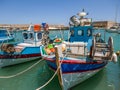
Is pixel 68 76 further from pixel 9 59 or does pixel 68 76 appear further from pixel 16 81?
pixel 9 59

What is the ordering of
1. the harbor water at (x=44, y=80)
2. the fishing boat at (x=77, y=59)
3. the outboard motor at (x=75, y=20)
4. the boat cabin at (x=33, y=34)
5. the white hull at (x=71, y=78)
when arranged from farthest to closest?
the boat cabin at (x=33, y=34) < the outboard motor at (x=75, y=20) < the harbor water at (x=44, y=80) < the white hull at (x=71, y=78) < the fishing boat at (x=77, y=59)

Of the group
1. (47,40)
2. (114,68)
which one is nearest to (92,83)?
(114,68)

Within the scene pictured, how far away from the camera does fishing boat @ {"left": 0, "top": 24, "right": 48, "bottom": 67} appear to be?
12.9 meters

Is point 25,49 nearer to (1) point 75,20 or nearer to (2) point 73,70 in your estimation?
(1) point 75,20

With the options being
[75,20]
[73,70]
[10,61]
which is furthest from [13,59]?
[73,70]

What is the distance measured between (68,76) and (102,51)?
2.80 meters

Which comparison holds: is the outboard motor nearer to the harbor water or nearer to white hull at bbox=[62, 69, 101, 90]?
the harbor water

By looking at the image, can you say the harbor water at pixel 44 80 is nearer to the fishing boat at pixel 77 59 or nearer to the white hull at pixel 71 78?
the white hull at pixel 71 78

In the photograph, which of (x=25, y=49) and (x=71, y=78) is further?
(x=25, y=49)

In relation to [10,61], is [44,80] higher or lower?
lower

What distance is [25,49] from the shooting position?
45.6 ft

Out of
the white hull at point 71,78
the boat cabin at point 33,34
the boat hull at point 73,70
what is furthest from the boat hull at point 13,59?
the white hull at point 71,78

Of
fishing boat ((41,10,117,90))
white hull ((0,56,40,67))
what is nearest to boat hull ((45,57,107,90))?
fishing boat ((41,10,117,90))

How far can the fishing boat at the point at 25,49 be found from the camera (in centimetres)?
1289
